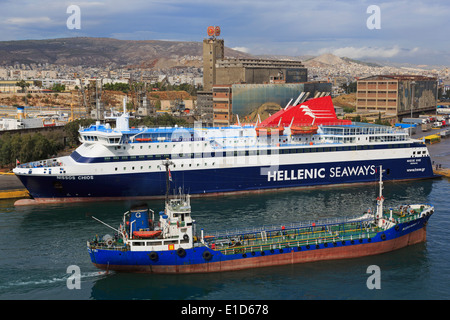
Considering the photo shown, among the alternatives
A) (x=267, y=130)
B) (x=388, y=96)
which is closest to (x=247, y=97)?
(x=388, y=96)

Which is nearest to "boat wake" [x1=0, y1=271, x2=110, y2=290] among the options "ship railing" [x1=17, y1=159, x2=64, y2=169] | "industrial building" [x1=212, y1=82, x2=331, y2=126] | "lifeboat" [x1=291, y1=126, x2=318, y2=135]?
"ship railing" [x1=17, y1=159, x2=64, y2=169]

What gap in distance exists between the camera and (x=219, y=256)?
24562mm

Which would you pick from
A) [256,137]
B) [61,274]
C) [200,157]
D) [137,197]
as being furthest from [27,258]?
[256,137]

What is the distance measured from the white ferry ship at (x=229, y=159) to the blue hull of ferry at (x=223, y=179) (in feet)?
0.27

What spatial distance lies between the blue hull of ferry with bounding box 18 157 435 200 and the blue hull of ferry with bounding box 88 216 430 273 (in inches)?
583

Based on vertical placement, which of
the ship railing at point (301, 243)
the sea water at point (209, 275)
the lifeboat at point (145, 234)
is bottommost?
the sea water at point (209, 275)

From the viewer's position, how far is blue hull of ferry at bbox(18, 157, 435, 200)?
37.5 metres

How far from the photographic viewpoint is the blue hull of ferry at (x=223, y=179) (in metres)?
37.5

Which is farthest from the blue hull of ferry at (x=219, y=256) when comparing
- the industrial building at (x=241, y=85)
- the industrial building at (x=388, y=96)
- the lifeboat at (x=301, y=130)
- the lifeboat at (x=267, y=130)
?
the industrial building at (x=388, y=96)

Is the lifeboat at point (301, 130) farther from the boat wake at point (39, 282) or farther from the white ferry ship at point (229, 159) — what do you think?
the boat wake at point (39, 282)

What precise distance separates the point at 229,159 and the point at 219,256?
17182 mm

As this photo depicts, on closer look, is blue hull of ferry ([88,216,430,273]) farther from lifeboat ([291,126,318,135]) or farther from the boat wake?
lifeboat ([291,126,318,135])

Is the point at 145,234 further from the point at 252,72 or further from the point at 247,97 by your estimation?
the point at 252,72

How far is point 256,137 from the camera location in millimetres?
42750
